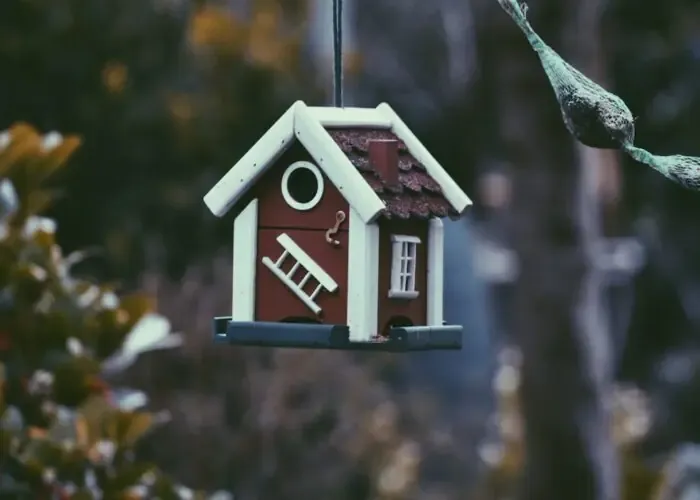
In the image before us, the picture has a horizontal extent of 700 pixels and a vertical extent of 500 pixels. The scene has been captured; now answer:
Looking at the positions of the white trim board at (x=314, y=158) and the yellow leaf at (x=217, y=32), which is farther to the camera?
the yellow leaf at (x=217, y=32)

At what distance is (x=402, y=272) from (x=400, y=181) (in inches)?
7.1

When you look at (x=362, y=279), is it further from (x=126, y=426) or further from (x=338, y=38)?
(x=126, y=426)

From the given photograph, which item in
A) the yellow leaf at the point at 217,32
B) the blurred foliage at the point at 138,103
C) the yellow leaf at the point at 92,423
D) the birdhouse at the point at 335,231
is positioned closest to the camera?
the birdhouse at the point at 335,231

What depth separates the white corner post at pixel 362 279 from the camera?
100 inches

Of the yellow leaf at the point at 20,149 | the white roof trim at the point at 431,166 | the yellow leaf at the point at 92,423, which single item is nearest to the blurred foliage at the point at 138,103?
the yellow leaf at the point at 20,149

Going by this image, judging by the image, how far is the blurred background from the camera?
6246 mm

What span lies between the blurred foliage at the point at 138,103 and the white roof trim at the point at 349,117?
3.93 meters

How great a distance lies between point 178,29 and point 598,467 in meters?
3.44

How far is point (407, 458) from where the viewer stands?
8602 mm

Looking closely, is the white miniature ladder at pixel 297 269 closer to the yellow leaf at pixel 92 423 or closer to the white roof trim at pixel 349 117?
the white roof trim at pixel 349 117

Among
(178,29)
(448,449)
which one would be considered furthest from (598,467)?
(178,29)

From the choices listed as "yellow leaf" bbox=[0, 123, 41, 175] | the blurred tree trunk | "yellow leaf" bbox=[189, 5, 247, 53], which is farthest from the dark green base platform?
the blurred tree trunk

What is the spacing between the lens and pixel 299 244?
2695mm

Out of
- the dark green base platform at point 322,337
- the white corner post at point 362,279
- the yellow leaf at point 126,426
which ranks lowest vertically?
the yellow leaf at point 126,426
